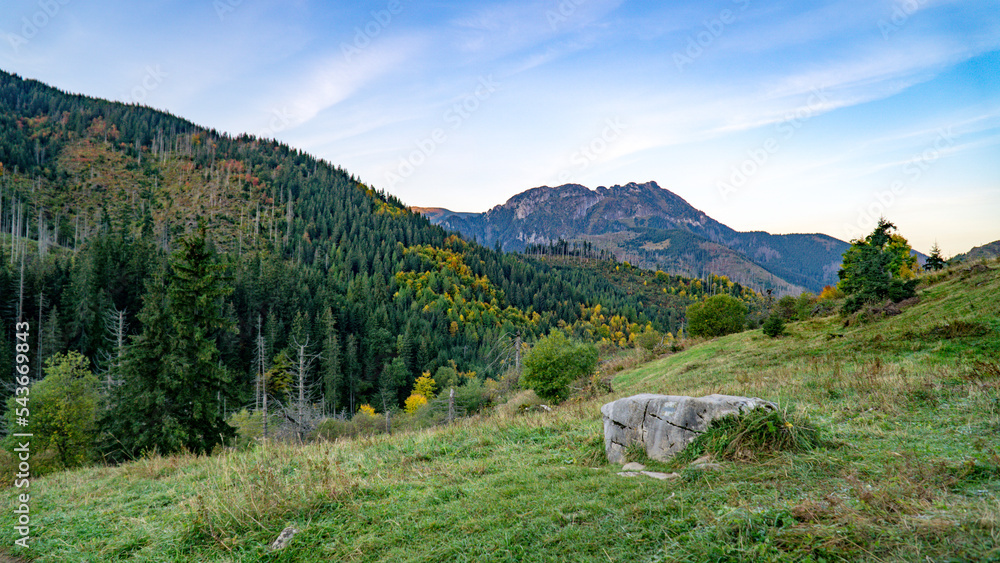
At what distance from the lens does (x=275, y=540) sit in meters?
5.41

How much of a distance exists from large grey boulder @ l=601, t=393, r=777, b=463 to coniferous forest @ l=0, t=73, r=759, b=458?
19.9 m

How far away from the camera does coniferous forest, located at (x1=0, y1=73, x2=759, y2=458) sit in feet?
68.8

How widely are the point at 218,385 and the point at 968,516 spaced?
2508cm

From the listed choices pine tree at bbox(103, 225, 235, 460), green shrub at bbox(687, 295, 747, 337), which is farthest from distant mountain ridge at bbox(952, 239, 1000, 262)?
pine tree at bbox(103, 225, 235, 460)

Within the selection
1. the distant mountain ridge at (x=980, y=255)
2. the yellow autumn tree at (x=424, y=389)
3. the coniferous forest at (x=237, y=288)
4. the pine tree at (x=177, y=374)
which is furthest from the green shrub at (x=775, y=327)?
the yellow autumn tree at (x=424, y=389)

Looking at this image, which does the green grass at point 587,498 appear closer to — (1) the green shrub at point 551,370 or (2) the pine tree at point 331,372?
(1) the green shrub at point 551,370

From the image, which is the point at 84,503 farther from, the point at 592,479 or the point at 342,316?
the point at 342,316

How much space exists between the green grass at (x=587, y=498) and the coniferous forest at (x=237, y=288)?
38.0 ft

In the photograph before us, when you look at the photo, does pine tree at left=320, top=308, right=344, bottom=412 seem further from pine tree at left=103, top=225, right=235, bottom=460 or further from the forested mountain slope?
pine tree at left=103, top=225, right=235, bottom=460

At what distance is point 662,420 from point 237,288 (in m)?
90.2

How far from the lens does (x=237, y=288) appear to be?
262ft

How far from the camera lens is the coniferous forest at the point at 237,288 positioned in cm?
2097

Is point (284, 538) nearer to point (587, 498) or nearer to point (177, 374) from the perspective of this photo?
point (587, 498)

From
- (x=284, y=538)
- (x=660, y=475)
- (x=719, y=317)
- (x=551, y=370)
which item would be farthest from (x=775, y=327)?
(x=284, y=538)
